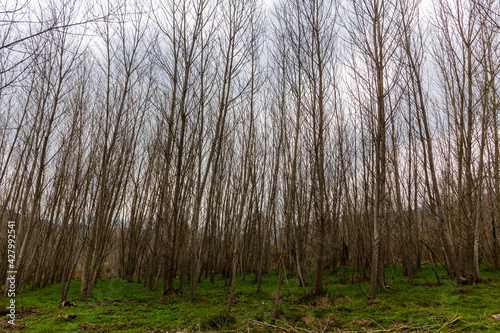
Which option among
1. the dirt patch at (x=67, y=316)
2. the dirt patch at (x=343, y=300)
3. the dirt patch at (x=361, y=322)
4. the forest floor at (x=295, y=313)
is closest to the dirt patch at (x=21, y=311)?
the forest floor at (x=295, y=313)

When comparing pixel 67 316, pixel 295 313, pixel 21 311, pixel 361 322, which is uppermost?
pixel 361 322

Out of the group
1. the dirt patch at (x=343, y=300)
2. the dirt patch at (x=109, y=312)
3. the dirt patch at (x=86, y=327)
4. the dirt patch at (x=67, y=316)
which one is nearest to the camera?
the dirt patch at (x=86, y=327)

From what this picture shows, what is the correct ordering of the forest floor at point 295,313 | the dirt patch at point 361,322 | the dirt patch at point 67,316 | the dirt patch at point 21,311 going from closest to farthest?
the forest floor at point 295,313 → the dirt patch at point 361,322 → the dirt patch at point 67,316 → the dirt patch at point 21,311

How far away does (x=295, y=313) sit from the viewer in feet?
16.9

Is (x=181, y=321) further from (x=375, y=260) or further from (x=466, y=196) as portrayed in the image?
(x=466, y=196)

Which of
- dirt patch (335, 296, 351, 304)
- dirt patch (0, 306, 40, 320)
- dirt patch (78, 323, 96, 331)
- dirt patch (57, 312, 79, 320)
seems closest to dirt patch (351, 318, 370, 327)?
dirt patch (335, 296, 351, 304)

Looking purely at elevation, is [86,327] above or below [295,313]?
below

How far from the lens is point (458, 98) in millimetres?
8156

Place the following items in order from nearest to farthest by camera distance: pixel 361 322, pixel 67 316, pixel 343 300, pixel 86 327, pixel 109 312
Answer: pixel 361 322, pixel 86 327, pixel 67 316, pixel 109 312, pixel 343 300

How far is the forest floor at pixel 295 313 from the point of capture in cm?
414

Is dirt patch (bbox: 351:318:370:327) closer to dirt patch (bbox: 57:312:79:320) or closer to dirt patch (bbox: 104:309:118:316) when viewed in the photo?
dirt patch (bbox: 104:309:118:316)

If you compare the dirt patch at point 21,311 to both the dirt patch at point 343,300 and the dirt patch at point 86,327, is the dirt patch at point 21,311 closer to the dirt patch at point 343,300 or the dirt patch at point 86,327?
the dirt patch at point 86,327

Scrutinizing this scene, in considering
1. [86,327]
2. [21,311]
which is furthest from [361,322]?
[21,311]

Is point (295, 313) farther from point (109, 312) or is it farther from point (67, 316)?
point (67, 316)
